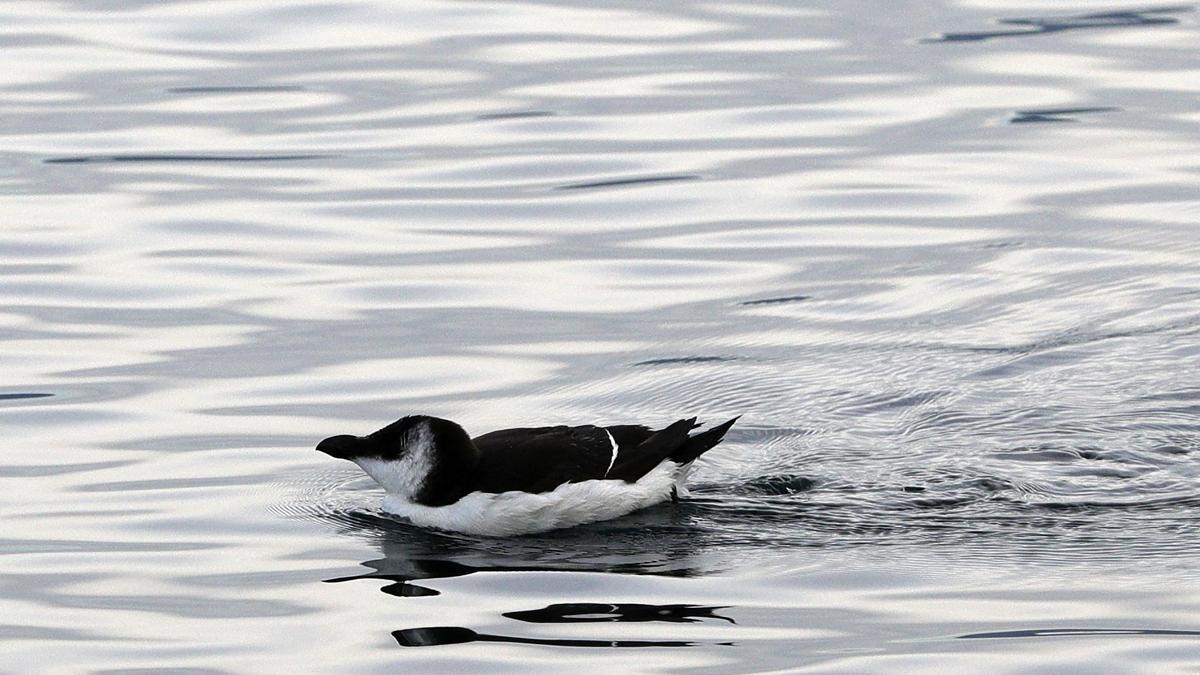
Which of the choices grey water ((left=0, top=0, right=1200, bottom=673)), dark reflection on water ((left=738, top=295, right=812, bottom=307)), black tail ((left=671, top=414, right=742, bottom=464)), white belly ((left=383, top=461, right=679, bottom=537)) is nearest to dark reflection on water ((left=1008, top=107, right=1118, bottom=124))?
grey water ((left=0, top=0, right=1200, bottom=673))

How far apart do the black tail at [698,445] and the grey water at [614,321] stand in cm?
26

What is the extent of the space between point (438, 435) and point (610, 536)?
86 centimetres

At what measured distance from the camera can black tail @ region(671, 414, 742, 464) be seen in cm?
989

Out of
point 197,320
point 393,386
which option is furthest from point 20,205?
point 393,386

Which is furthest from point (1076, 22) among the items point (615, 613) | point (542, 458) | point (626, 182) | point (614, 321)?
point (615, 613)

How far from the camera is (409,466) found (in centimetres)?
977

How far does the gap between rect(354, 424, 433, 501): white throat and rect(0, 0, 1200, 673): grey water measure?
0.60 feet

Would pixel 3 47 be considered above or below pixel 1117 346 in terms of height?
above

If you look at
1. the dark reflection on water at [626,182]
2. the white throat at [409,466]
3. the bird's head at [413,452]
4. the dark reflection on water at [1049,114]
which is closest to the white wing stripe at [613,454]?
the bird's head at [413,452]

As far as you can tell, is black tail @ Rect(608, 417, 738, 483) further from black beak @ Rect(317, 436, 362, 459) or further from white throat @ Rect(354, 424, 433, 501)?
black beak @ Rect(317, 436, 362, 459)

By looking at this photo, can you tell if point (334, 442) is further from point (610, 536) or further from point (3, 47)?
point (3, 47)

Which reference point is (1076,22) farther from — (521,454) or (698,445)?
(521,454)

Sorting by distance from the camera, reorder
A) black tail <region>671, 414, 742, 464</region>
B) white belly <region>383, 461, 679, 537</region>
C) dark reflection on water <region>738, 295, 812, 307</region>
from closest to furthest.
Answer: white belly <region>383, 461, 679, 537</region>
black tail <region>671, 414, 742, 464</region>
dark reflection on water <region>738, 295, 812, 307</region>

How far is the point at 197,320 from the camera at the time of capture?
1288cm
